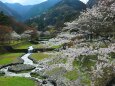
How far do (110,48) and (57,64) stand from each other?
327 centimetres

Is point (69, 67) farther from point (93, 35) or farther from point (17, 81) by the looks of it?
point (17, 81)

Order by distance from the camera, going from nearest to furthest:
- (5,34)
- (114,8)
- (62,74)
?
(114,8), (62,74), (5,34)

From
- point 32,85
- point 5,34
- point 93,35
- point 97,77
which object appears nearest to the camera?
point 97,77

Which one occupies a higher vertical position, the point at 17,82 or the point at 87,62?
the point at 87,62

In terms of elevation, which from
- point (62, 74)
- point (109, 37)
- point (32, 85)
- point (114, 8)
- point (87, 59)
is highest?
point (114, 8)

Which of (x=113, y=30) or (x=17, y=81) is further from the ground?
(x=113, y=30)

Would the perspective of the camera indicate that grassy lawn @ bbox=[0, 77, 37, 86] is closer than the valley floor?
No

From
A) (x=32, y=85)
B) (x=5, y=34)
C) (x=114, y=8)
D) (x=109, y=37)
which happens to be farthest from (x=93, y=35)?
(x=5, y=34)

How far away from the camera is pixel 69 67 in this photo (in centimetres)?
1625

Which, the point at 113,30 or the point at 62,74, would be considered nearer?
the point at 113,30

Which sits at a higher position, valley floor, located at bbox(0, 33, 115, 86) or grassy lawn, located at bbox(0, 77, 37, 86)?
valley floor, located at bbox(0, 33, 115, 86)

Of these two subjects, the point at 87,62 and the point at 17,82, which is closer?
the point at 87,62

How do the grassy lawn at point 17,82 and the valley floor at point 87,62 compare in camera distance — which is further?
the grassy lawn at point 17,82

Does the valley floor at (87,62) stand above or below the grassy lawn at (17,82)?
above
